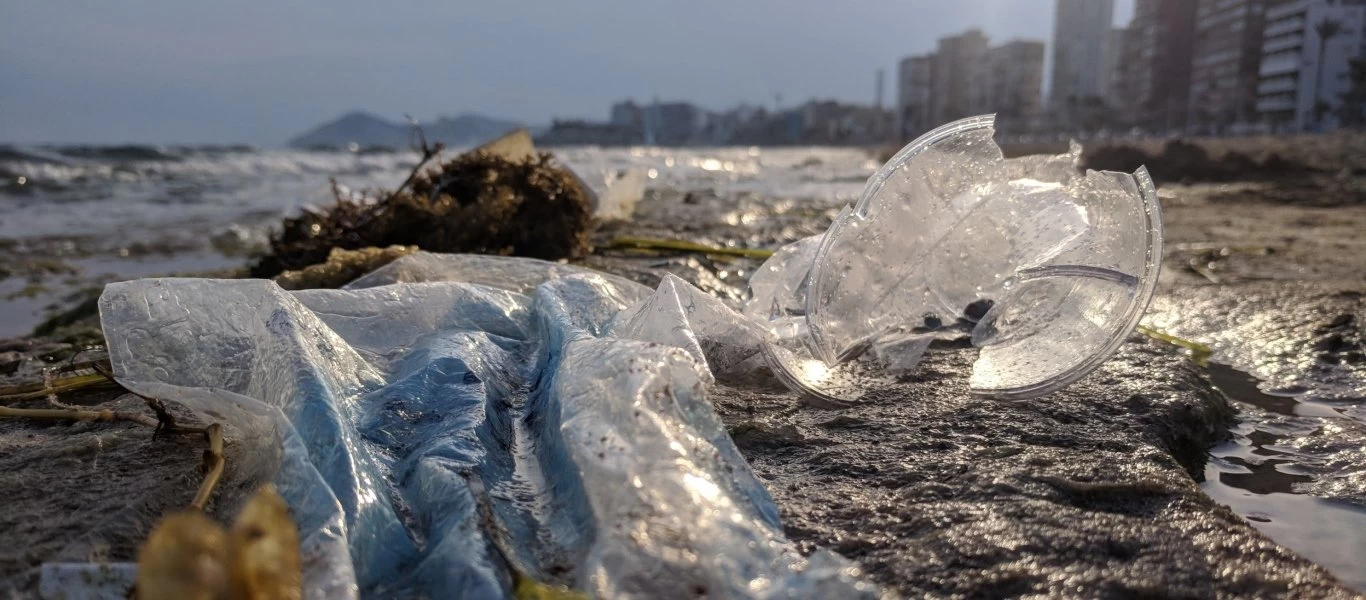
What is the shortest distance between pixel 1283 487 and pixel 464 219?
3083 millimetres

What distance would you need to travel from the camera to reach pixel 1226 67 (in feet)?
218

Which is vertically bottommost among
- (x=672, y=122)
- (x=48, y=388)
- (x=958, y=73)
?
(x=48, y=388)

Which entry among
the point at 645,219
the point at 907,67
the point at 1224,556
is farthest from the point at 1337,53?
the point at 1224,556

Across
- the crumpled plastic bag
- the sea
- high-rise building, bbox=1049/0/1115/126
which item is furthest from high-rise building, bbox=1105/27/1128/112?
A: the crumpled plastic bag

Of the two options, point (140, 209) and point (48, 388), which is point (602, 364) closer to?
point (48, 388)

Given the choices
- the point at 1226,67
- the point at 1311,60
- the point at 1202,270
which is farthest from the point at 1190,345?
the point at 1226,67

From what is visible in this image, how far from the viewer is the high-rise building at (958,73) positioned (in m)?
95.2

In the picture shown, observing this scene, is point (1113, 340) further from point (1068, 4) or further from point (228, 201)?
point (1068, 4)

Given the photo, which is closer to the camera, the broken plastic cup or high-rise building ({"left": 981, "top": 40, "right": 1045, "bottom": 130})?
the broken plastic cup

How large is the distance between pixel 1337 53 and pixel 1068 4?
177 feet

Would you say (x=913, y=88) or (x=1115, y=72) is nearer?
(x=1115, y=72)

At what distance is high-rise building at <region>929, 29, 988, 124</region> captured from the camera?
9525 centimetres

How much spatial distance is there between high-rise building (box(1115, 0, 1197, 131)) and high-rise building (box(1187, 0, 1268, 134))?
1.13 metres

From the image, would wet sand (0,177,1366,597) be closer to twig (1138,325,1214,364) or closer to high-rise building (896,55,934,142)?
twig (1138,325,1214,364)
